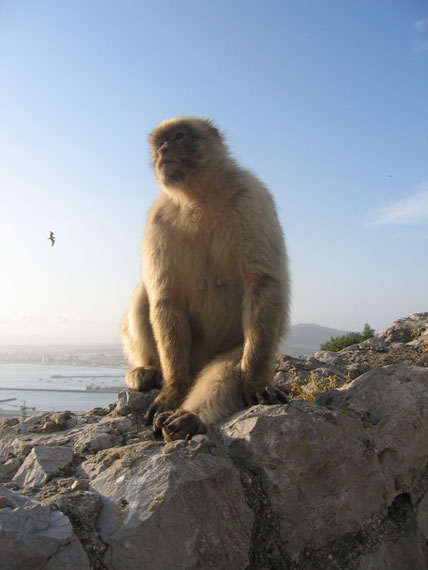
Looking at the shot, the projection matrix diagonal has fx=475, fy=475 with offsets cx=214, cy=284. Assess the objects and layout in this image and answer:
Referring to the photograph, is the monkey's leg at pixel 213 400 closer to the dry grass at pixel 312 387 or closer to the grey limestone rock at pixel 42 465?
the grey limestone rock at pixel 42 465

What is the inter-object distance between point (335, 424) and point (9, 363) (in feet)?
62.9

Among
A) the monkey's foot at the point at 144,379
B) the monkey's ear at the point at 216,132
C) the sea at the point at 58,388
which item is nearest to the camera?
the monkey's foot at the point at 144,379

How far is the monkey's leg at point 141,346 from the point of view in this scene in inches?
132

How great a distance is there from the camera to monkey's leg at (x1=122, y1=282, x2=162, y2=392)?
3.36m

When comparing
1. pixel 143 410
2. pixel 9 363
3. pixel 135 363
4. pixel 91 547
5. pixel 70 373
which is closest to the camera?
pixel 91 547

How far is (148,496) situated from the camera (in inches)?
69.9

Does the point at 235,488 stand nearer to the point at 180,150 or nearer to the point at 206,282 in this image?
the point at 206,282

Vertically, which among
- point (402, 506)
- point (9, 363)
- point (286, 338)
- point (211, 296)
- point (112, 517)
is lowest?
point (9, 363)

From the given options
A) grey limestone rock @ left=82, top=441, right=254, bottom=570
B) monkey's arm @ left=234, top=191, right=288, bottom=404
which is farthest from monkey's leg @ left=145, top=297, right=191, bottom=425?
grey limestone rock @ left=82, top=441, right=254, bottom=570

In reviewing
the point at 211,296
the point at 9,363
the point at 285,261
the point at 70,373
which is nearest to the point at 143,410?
the point at 211,296

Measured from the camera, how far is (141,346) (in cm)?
363

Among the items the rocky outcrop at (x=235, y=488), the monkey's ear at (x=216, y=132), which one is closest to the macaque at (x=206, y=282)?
the monkey's ear at (x=216, y=132)

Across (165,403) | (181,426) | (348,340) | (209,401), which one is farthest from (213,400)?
(348,340)

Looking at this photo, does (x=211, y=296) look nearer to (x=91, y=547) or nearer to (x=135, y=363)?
(x=135, y=363)
